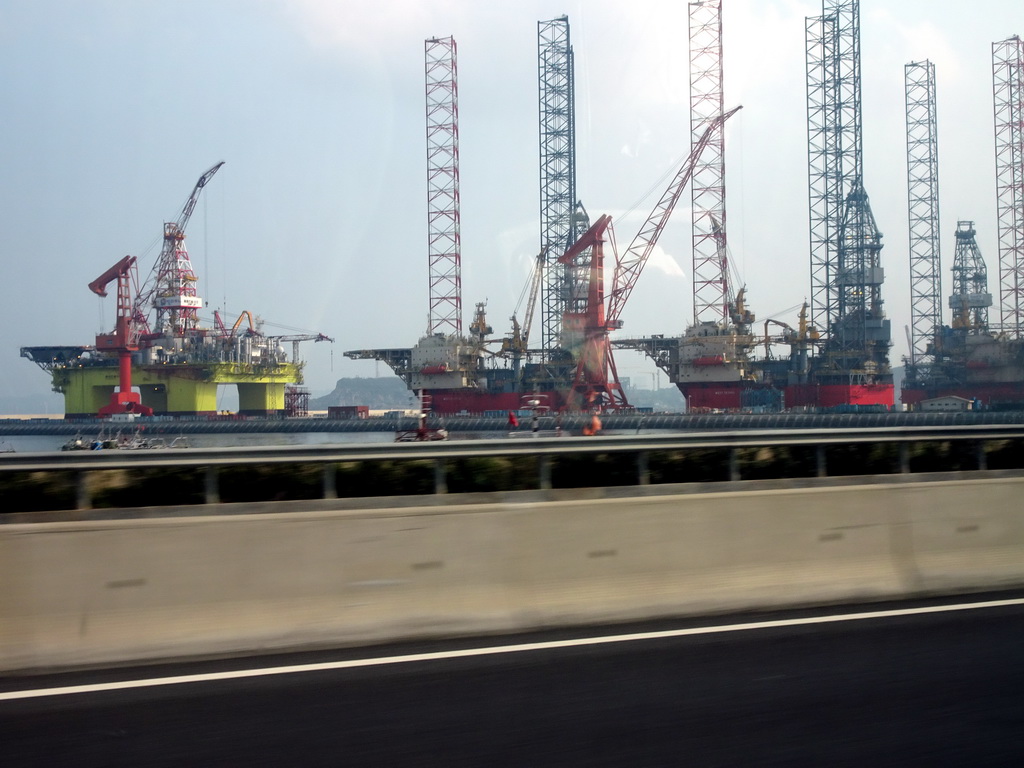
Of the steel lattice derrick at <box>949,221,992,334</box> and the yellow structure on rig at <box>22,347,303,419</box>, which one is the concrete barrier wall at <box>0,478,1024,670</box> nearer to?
the yellow structure on rig at <box>22,347,303,419</box>

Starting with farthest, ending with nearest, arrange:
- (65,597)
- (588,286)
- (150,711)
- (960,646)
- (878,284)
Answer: (878,284), (588,286), (960,646), (65,597), (150,711)

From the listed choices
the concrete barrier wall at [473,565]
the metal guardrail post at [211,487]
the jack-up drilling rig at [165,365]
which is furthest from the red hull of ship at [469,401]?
the metal guardrail post at [211,487]

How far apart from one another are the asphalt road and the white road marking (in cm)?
3

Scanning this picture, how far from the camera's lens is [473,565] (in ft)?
26.4

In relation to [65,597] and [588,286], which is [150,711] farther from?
[588,286]

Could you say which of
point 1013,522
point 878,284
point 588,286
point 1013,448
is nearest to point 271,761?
point 1013,522

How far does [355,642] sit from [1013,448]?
10.6 metres

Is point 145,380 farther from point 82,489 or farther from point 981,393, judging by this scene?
point 981,393

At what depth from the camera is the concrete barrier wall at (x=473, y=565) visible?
7129mm

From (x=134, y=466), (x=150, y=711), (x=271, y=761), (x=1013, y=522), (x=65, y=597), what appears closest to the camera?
(x=271, y=761)

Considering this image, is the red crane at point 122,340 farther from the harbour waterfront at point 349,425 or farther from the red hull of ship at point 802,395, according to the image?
the red hull of ship at point 802,395

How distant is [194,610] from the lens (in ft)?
24.1

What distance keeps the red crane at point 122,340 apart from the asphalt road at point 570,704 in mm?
43174

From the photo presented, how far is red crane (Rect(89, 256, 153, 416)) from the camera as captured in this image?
47.7m
